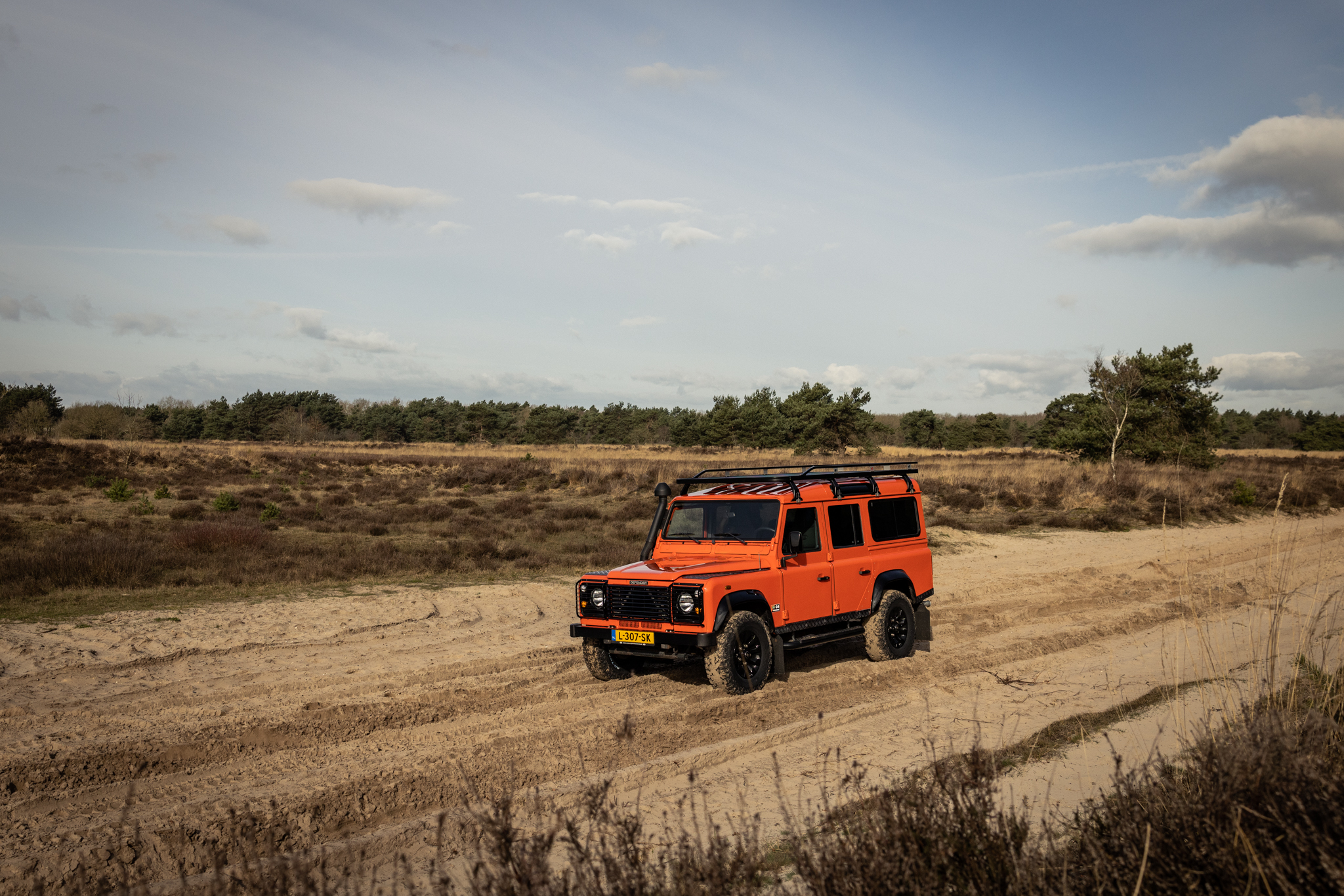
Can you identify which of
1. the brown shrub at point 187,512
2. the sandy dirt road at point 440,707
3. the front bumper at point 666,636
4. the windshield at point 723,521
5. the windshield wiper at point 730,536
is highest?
the windshield at point 723,521

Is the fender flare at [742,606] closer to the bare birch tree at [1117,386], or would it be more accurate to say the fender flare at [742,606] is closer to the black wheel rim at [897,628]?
the black wheel rim at [897,628]

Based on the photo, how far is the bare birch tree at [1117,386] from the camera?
38.1m

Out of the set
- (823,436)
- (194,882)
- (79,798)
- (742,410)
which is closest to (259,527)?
(79,798)

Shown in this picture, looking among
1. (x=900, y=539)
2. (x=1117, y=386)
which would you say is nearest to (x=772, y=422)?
(x=1117, y=386)

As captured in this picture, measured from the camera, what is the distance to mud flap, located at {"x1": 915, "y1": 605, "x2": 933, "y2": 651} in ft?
33.2

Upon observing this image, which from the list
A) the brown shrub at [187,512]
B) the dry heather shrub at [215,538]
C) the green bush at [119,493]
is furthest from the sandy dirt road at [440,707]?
the green bush at [119,493]

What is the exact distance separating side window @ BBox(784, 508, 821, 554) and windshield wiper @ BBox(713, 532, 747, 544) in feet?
1.62

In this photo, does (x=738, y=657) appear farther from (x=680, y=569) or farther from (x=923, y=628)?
(x=923, y=628)

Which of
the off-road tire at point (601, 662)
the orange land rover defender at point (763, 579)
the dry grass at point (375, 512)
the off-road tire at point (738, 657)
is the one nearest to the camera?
the off-road tire at point (738, 657)

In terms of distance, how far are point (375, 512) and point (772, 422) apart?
153 feet

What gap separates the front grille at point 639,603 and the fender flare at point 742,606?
0.49 meters

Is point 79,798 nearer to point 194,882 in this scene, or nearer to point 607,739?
point 194,882

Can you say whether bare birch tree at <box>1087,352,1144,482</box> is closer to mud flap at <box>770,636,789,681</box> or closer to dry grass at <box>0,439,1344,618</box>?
dry grass at <box>0,439,1344,618</box>

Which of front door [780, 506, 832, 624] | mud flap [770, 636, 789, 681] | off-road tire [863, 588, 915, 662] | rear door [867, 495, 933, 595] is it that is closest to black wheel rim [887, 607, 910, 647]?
off-road tire [863, 588, 915, 662]
